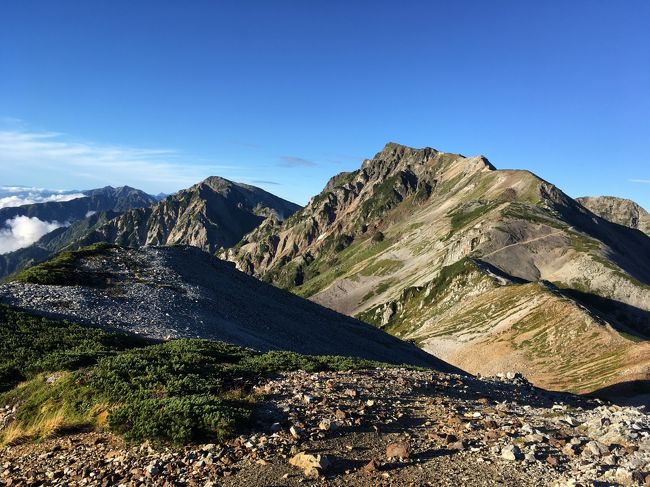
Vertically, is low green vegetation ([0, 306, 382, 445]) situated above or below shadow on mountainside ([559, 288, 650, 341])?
below

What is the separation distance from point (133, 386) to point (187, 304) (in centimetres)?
3246

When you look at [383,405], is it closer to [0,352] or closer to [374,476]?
[374,476]

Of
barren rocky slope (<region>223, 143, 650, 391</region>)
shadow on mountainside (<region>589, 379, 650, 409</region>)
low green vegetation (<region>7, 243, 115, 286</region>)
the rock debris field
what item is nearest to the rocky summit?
the rock debris field

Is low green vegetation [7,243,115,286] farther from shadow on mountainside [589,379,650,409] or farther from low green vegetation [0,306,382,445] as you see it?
shadow on mountainside [589,379,650,409]

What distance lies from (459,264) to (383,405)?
140256 millimetres

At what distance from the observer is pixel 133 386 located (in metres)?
18.3

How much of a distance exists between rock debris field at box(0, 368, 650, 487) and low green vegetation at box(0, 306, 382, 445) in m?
0.68

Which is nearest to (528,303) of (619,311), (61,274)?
(619,311)

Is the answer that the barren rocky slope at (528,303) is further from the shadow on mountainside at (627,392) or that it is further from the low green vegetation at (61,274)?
the low green vegetation at (61,274)

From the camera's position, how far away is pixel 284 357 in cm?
2606

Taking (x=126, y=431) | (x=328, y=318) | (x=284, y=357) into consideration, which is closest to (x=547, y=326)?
(x=328, y=318)

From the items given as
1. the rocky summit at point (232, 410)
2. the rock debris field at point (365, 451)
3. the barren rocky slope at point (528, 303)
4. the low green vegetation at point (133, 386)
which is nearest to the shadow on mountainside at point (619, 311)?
the barren rocky slope at point (528, 303)

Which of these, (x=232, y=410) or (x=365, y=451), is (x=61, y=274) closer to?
(x=232, y=410)

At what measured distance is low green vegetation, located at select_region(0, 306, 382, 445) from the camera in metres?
14.8
